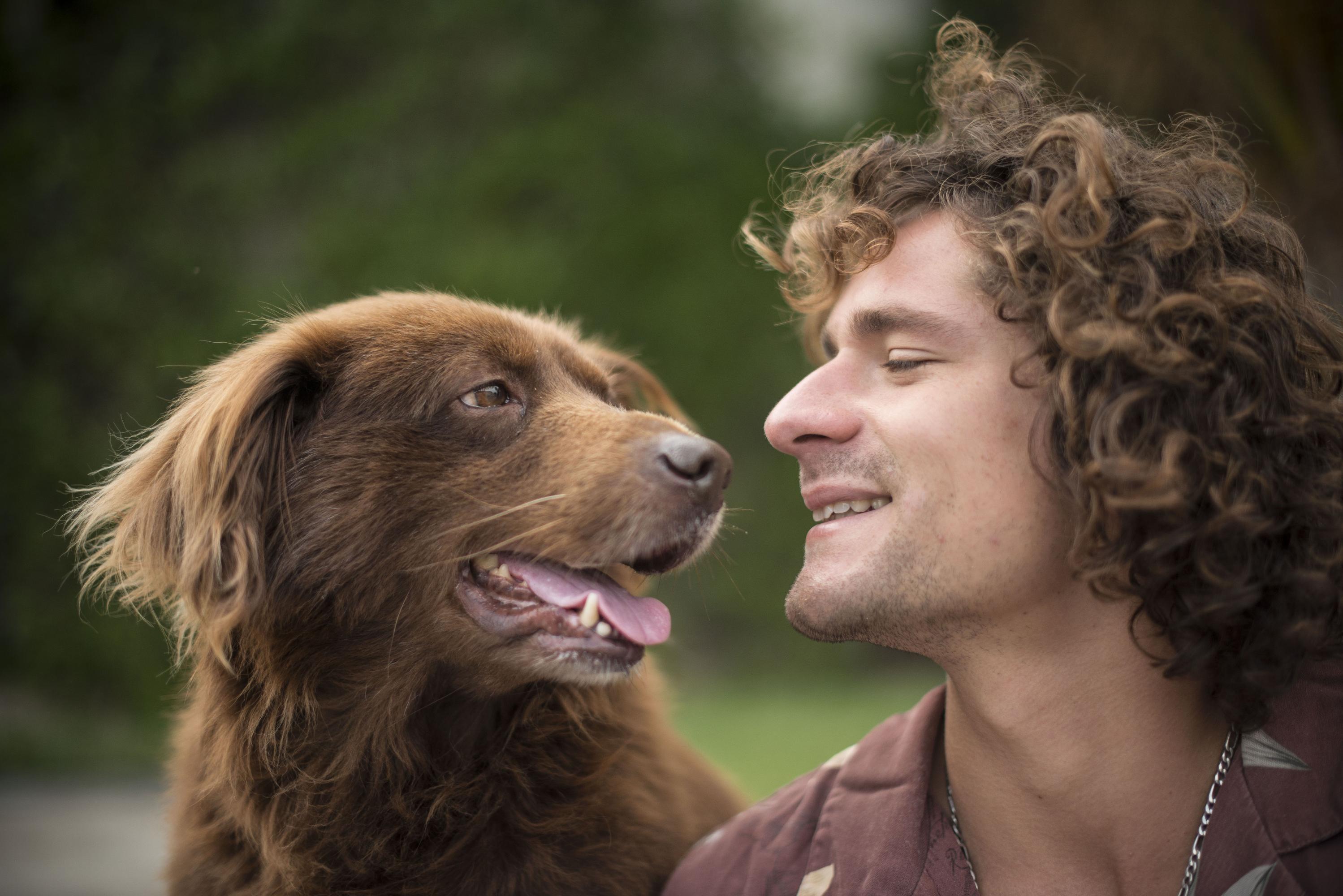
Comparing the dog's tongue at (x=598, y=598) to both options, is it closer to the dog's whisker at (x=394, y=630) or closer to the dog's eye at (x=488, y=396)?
the dog's whisker at (x=394, y=630)

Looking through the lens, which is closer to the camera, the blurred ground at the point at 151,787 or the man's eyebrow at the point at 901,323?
the man's eyebrow at the point at 901,323

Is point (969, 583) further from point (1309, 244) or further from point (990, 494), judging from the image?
point (1309, 244)

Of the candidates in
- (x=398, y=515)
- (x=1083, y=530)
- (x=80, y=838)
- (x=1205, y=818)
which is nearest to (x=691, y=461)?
(x=398, y=515)

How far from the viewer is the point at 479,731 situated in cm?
249

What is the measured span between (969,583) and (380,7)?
309 inches

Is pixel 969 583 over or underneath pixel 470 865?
over

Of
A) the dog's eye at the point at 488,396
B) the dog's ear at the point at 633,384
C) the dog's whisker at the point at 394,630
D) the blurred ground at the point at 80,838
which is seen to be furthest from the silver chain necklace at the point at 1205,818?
the blurred ground at the point at 80,838

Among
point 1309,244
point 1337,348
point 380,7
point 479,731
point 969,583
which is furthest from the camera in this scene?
point 380,7

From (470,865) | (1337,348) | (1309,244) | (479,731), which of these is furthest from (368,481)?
(1309,244)

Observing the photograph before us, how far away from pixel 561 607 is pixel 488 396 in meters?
0.58

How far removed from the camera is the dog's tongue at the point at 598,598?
2395 mm

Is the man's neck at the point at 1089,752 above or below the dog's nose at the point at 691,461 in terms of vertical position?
below

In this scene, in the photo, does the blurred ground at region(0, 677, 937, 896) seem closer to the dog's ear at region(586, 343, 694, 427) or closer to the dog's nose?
the dog's ear at region(586, 343, 694, 427)

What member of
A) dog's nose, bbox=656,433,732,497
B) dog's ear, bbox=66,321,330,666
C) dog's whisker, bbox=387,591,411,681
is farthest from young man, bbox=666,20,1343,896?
dog's ear, bbox=66,321,330,666
